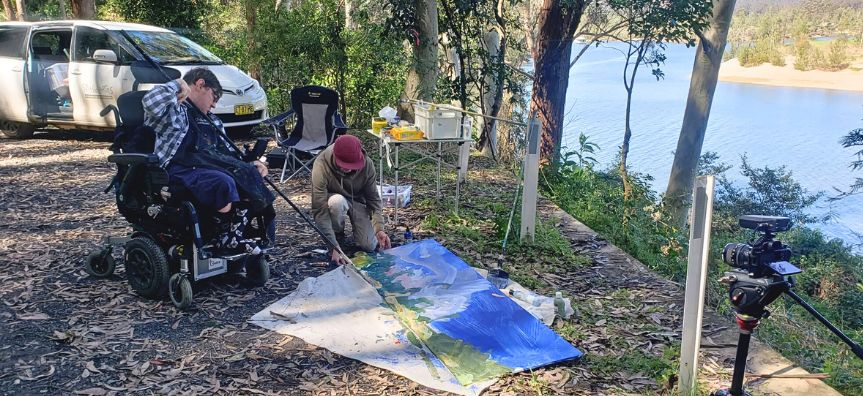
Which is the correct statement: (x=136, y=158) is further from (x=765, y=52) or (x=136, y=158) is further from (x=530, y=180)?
(x=765, y=52)

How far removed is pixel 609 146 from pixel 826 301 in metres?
7.09

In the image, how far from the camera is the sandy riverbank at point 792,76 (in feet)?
78.2

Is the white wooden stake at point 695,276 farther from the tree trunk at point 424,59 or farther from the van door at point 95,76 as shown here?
the van door at point 95,76

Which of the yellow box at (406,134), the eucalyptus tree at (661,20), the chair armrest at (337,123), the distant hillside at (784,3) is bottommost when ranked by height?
the chair armrest at (337,123)

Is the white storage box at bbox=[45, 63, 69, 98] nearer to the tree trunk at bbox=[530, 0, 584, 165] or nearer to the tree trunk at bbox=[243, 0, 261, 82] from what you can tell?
the tree trunk at bbox=[243, 0, 261, 82]

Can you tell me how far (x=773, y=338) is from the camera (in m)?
4.50

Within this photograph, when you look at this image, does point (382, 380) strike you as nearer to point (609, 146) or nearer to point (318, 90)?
point (318, 90)

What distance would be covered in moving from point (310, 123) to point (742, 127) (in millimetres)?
16454

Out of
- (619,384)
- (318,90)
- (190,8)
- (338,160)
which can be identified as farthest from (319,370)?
(190,8)

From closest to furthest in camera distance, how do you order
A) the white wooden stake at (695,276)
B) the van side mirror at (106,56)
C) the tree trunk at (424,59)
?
the white wooden stake at (695,276) < the van side mirror at (106,56) < the tree trunk at (424,59)

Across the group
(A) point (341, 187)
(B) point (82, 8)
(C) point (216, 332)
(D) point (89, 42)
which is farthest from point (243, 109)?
(B) point (82, 8)

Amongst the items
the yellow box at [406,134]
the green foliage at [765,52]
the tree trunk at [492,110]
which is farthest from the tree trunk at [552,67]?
the green foliage at [765,52]

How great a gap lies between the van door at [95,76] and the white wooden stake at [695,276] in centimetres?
741

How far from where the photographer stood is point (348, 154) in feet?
15.1
